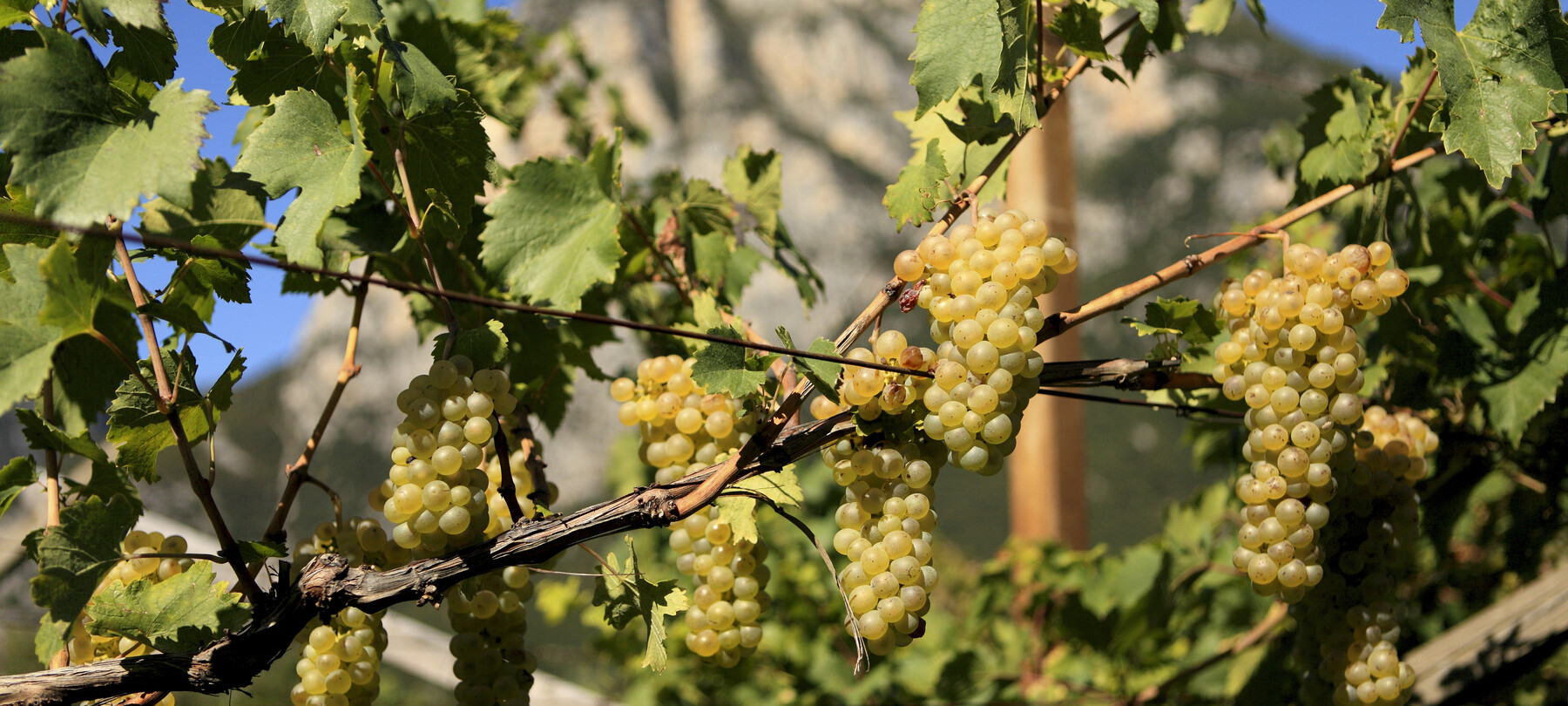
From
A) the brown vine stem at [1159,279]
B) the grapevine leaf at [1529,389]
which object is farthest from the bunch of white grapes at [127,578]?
the grapevine leaf at [1529,389]

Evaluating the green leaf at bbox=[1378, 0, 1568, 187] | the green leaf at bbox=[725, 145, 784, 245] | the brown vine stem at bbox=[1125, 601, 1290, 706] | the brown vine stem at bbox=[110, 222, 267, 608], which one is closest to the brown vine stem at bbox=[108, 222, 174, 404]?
the brown vine stem at bbox=[110, 222, 267, 608]

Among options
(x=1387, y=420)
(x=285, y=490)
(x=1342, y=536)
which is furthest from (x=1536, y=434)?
(x=285, y=490)

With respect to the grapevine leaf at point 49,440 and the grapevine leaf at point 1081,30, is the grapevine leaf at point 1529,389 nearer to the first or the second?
the grapevine leaf at point 1081,30

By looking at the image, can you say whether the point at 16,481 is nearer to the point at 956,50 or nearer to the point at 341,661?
the point at 341,661

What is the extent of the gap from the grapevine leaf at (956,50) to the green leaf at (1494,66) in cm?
38

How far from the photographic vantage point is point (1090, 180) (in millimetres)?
23453

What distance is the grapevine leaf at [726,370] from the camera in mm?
827

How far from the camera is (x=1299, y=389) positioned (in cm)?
87

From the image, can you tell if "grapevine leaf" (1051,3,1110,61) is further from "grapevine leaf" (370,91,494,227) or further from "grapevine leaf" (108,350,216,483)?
"grapevine leaf" (108,350,216,483)

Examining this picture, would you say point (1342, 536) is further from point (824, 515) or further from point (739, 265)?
point (824, 515)

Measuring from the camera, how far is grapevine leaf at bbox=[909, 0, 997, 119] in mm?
815

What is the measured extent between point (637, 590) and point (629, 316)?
0.71 m

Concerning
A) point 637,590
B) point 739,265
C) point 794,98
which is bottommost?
point 637,590

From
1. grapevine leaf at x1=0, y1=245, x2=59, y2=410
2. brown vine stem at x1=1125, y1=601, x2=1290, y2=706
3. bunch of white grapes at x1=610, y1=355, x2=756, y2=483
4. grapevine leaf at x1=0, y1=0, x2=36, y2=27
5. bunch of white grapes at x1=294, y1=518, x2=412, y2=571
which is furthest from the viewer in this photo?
brown vine stem at x1=1125, y1=601, x2=1290, y2=706
